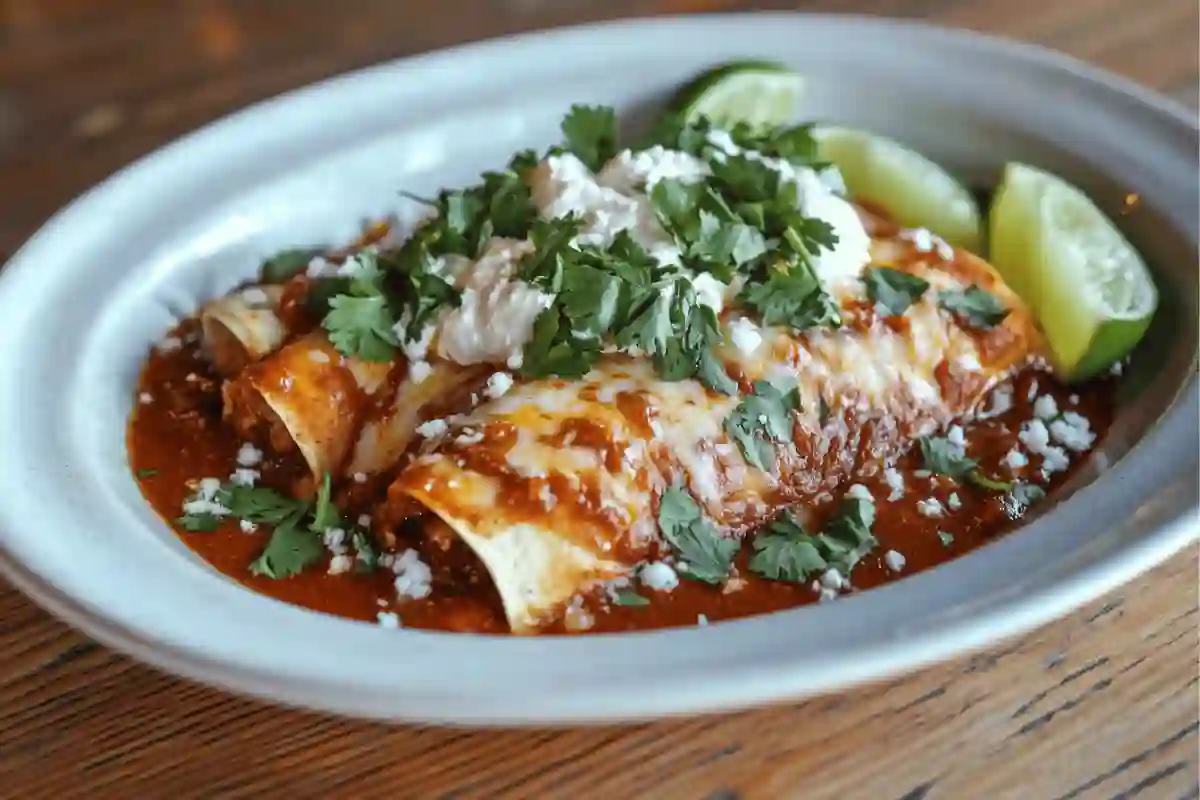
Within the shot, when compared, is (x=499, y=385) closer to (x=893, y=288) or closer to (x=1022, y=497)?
(x=893, y=288)

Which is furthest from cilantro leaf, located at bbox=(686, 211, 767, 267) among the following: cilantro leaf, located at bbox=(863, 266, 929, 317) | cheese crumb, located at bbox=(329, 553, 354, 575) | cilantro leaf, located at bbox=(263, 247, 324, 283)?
cilantro leaf, located at bbox=(263, 247, 324, 283)

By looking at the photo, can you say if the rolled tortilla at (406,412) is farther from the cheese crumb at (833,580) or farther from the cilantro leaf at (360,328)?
the cheese crumb at (833,580)

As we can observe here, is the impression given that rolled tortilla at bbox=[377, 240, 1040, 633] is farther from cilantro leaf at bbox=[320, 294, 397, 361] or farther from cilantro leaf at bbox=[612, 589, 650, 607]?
cilantro leaf at bbox=[320, 294, 397, 361]

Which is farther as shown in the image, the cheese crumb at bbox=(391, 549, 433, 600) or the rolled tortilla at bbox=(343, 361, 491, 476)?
the rolled tortilla at bbox=(343, 361, 491, 476)

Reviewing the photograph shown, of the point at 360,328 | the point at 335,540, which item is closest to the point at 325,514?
the point at 335,540

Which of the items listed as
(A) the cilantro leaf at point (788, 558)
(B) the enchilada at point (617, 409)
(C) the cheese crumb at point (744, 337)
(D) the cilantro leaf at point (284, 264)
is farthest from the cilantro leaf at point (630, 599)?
(D) the cilantro leaf at point (284, 264)

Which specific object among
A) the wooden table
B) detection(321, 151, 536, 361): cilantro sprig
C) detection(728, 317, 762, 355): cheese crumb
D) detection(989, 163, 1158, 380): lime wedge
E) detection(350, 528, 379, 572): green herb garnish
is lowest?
the wooden table
